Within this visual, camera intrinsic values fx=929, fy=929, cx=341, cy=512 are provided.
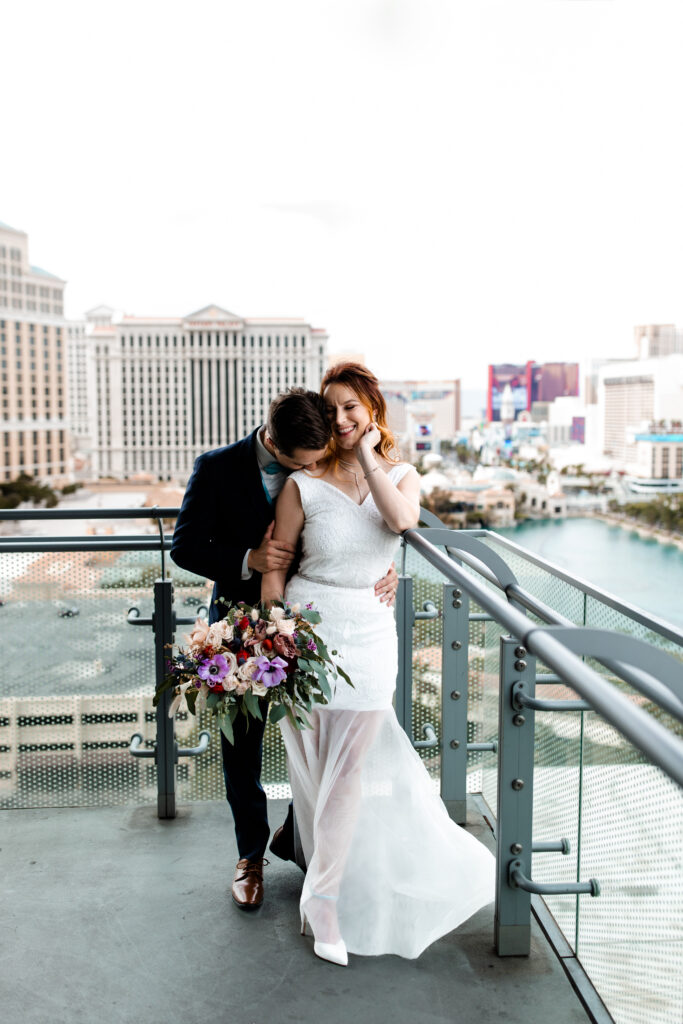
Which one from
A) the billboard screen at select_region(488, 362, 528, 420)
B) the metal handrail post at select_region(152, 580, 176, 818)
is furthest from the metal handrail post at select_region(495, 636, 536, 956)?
the billboard screen at select_region(488, 362, 528, 420)

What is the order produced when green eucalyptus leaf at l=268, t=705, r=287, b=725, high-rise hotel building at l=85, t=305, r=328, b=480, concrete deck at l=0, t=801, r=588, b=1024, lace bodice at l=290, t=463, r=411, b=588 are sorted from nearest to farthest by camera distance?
1. concrete deck at l=0, t=801, r=588, b=1024
2. green eucalyptus leaf at l=268, t=705, r=287, b=725
3. lace bodice at l=290, t=463, r=411, b=588
4. high-rise hotel building at l=85, t=305, r=328, b=480

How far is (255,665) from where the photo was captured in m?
1.75

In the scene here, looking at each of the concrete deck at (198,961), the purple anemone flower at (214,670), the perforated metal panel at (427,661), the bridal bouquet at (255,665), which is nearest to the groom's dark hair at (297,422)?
the bridal bouquet at (255,665)

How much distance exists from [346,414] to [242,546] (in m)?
0.37

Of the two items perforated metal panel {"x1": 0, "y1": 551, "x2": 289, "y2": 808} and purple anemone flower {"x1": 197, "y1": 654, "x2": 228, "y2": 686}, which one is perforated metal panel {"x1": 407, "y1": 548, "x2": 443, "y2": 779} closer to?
perforated metal panel {"x1": 0, "y1": 551, "x2": 289, "y2": 808}

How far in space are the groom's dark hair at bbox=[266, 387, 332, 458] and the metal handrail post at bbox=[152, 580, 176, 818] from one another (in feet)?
2.93

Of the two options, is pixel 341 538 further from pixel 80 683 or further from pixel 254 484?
pixel 80 683

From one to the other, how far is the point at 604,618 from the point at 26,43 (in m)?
93.1

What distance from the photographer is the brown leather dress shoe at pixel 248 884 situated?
79.9 inches

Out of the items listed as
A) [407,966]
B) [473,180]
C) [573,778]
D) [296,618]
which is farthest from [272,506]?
[473,180]

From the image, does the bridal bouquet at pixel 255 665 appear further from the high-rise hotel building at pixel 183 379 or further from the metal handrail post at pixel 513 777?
the high-rise hotel building at pixel 183 379

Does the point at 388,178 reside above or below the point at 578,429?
above

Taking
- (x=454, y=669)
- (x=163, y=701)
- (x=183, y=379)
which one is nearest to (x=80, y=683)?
(x=163, y=701)

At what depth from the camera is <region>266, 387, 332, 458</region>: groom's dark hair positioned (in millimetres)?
1805
